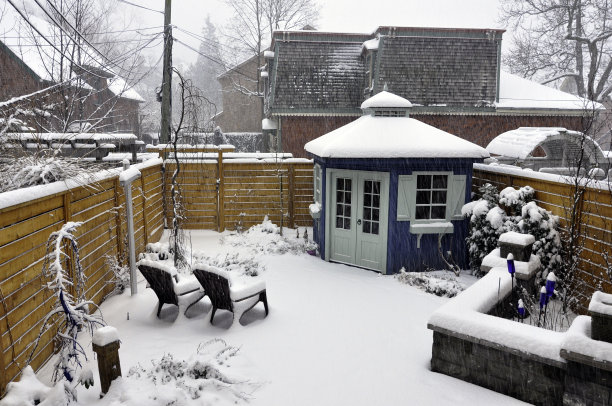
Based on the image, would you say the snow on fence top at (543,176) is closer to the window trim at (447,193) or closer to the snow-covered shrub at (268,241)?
the window trim at (447,193)

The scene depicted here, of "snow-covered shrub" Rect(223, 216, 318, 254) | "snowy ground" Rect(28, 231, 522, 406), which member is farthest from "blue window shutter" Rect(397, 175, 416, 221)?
"snow-covered shrub" Rect(223, 216, 318, 254)

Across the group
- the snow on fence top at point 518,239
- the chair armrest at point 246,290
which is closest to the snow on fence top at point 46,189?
the chair armrest at point 246,290

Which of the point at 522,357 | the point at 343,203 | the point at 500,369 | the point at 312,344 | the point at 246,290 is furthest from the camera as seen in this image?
the point at 343,203

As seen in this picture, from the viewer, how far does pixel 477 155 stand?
840 centimetres

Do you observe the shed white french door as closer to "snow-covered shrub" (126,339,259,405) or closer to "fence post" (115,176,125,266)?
"fence post" (115,176,125,266)

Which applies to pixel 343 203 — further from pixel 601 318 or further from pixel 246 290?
pixel 601 318

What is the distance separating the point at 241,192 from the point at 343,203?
3.76 metres

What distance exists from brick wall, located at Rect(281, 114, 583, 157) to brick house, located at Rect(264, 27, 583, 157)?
0.04 metres

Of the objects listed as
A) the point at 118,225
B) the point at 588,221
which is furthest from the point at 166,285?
the point at 588,221

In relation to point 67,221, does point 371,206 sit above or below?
below

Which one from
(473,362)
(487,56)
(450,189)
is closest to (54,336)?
(473,362)

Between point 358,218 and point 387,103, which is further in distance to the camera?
point 387,103

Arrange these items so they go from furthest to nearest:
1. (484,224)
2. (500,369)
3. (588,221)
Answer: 1. (484,224)
2. (588,221)
3. (500,369)

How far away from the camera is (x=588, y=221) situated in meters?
6.27
